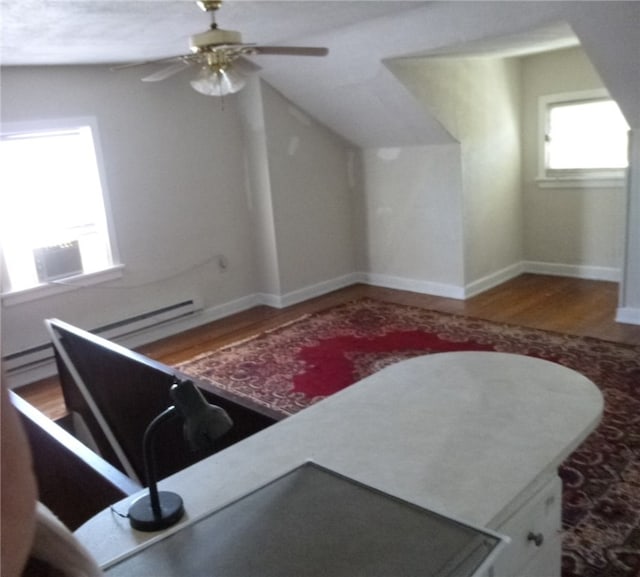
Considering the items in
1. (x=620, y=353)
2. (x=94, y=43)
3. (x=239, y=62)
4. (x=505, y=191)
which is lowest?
(x=620, y=353)

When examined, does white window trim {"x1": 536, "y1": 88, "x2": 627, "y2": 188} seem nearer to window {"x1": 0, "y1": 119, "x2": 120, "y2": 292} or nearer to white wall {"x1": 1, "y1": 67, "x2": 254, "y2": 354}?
white wall {"x1": 1, "y1": 67, "x2": 254, "y2": 354}

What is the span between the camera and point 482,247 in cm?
530

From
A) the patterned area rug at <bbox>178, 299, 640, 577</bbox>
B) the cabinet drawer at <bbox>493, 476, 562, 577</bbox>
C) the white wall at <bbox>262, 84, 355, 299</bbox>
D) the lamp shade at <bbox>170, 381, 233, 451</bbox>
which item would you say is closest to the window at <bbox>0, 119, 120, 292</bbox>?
the patterned area rug at <bbox>178, 299, 640, 577</bbox>

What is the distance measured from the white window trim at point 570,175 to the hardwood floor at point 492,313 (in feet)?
2.84

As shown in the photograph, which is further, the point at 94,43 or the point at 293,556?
the point at 94,43

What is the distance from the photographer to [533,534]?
1.23 meters

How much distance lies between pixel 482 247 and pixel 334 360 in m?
2.07

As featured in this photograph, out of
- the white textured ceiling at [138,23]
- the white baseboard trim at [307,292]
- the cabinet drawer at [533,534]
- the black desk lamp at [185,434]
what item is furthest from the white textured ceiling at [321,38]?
the cabinet drawer at [533,534]

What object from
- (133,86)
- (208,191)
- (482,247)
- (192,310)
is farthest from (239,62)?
(482,247)

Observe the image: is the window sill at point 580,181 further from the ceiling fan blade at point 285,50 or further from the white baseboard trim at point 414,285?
the ceiling fan blade at point 285,50

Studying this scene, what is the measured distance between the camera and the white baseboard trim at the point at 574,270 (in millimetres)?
5336

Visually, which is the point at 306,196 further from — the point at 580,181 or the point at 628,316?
the point at 628,316

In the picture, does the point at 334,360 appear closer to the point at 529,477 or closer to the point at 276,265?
the point at 276,265

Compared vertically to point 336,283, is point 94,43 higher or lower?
higher
